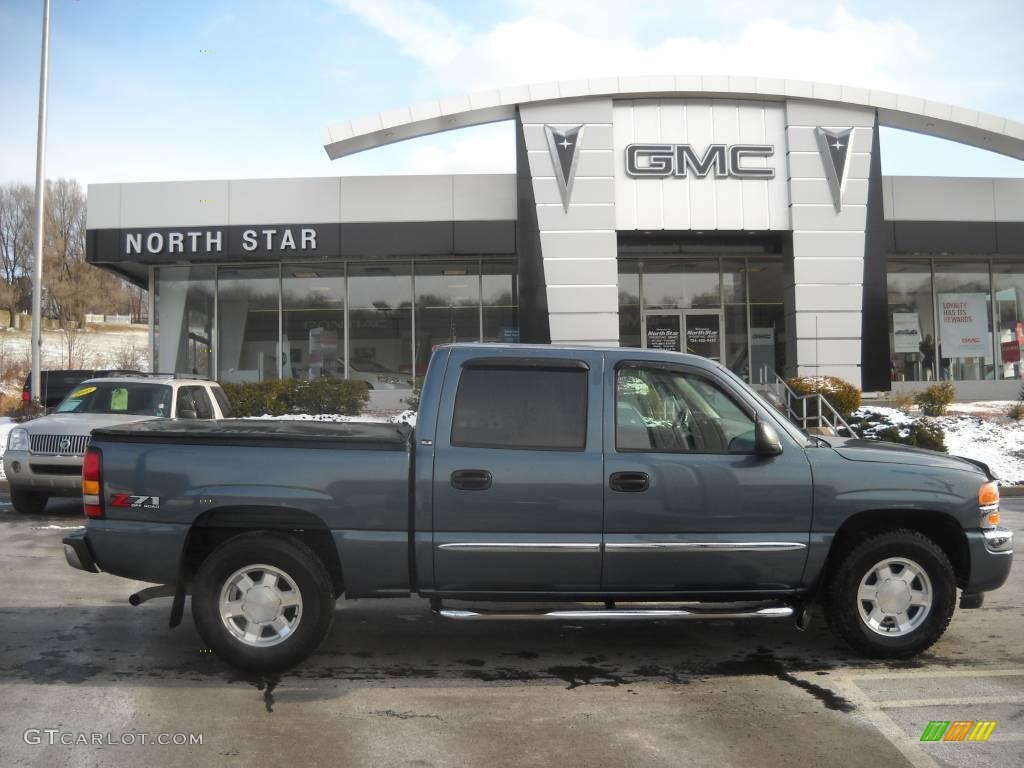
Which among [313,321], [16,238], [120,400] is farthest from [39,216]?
[16,238]

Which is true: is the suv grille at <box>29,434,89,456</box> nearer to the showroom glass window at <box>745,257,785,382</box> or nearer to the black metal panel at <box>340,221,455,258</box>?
the black metal panel at <box>340,221,455,258</box>

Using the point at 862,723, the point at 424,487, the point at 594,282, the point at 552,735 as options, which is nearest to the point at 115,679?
the point at 424,487

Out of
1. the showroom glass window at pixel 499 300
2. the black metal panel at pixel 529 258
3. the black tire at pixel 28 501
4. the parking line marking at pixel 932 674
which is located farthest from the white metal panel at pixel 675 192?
the parking line marking at pixel 932 674

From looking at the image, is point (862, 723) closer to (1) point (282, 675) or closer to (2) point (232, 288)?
(1) point (282, 675)

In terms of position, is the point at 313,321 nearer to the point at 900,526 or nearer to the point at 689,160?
the point at 689,160

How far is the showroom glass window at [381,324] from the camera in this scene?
2266 cm

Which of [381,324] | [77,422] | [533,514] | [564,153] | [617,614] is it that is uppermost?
[564,153]

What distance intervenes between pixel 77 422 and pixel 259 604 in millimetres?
6911

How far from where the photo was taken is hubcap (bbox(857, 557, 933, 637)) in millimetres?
5207

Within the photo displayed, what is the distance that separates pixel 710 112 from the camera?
20.0 metres

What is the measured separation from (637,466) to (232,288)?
19965 mm

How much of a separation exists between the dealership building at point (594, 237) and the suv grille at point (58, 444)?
10961 millimetres

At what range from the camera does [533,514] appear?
4.93 m

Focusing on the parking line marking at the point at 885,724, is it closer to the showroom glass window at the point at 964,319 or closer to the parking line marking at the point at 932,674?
the parking line marking at the point at 932,674
